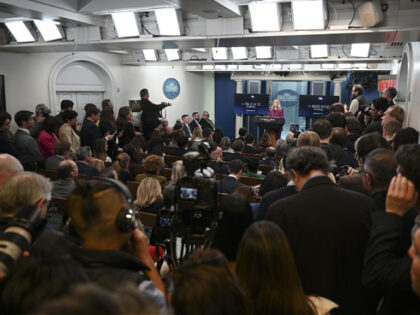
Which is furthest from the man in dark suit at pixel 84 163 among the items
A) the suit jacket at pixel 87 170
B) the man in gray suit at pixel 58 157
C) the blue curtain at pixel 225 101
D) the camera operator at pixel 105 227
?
the blue curtain at pixel 225 101

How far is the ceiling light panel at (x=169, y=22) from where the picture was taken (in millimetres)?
4906

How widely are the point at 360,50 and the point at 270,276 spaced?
729cm

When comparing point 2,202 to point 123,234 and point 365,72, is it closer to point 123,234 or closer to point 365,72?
point 123,234

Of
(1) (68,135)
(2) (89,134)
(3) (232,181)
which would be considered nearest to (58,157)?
(1) (68,135)

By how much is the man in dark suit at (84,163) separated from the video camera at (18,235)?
265cm

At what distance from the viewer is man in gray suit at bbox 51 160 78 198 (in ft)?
10.5

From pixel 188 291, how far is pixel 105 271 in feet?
1.04

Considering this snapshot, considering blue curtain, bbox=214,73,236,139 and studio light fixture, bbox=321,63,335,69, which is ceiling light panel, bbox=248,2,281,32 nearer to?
studio light fixture, bbox=321,63,335,69

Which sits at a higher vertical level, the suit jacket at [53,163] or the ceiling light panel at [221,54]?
the ceiling light panel at [221,54]

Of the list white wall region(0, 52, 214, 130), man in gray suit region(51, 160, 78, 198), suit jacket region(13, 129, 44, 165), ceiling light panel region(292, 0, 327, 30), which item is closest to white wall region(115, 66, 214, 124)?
white wall region(0, 52, 214, 130)

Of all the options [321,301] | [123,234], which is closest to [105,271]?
[123,234]

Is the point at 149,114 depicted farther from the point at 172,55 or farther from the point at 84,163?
the point at 84,163

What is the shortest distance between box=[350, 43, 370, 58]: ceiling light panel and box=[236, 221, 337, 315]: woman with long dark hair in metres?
7.17

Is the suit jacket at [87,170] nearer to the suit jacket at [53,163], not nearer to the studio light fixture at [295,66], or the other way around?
the suit jacket at [53,163]
